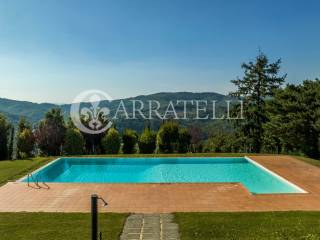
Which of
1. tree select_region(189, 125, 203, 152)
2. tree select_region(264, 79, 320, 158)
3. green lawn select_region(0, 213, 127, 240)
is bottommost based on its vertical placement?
green lawn select_region(0, 213, 127, 240)

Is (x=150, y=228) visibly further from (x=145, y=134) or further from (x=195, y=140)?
(x=195, y=140)

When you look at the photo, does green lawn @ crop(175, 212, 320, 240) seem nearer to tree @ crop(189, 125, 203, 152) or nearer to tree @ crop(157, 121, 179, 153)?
tree @ crop(157, 121, 179, 153)

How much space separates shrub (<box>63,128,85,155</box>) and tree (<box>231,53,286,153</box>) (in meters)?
11.9

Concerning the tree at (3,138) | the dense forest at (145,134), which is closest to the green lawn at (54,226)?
the tree at (3,138)

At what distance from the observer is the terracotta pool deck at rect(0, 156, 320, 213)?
877 centimetres

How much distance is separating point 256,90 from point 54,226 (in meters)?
20.5

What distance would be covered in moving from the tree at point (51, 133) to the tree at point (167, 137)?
5.20m

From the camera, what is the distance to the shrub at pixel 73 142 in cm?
1889

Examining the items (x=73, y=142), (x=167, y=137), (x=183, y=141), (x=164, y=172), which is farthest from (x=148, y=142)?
(x=164, y=172)

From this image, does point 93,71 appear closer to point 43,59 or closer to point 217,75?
point 43,59

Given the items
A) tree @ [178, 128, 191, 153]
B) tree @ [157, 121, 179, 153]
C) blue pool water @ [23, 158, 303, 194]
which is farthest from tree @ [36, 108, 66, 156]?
tree @ [178, 128, 191, 153]

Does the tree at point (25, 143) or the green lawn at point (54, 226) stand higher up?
the tree at point (25, 143)

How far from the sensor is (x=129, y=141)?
20.3 metres

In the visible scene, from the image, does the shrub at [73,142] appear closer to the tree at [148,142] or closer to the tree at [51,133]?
the tree at [51,133]
